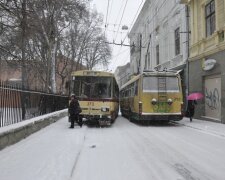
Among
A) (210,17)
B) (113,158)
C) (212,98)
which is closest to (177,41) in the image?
(210,17)

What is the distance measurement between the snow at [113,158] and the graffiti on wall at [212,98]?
8.75m

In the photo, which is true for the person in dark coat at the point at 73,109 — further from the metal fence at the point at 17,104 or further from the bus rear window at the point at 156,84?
the bus rear window at the point at 156,84

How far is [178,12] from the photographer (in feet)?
111

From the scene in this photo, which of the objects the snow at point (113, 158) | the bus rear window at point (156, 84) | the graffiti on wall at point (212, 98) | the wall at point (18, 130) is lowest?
the snow at point (113, 158)

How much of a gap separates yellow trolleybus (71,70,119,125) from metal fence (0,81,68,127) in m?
1.92

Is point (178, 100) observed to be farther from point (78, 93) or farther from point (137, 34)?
point (137, 34)

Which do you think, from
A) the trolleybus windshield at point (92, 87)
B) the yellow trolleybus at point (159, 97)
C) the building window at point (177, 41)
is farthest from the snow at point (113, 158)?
the building window at point (177, 41)

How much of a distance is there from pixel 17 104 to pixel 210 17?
573 inches

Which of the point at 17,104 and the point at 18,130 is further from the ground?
the point at 17,104

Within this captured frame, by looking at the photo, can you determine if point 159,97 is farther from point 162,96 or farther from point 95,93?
point 95,93

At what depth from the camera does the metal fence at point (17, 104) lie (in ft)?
44.5

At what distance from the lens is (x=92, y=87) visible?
2192 centimetres

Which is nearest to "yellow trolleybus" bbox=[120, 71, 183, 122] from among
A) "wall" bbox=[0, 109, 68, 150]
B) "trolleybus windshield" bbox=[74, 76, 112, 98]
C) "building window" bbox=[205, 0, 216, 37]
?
"trolleybus windshield" bbox=[74, 76, 112, 98]

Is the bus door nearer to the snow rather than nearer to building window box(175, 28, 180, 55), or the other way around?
the snow
